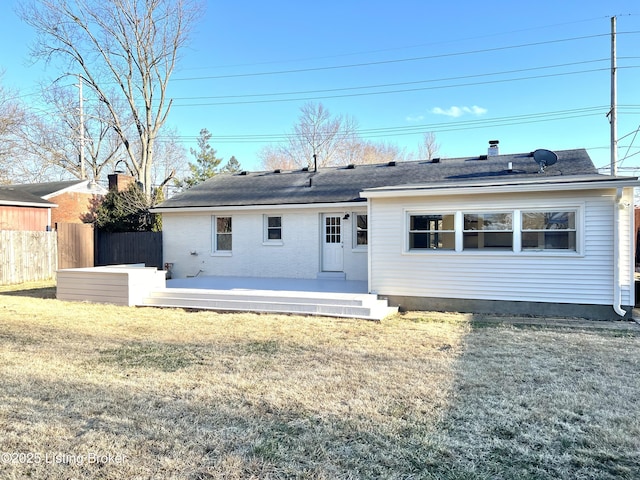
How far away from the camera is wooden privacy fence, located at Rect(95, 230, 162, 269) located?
15273 mm

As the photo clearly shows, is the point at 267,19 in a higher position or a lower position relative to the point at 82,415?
higher

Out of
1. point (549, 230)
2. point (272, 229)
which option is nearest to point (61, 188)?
point (272, 229)

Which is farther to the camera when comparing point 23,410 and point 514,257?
point 514,257

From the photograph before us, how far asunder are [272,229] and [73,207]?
17361 mm

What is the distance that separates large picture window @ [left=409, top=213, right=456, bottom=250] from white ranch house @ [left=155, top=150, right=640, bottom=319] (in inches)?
0.8

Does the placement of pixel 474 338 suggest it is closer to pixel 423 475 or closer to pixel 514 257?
pixel 514 257

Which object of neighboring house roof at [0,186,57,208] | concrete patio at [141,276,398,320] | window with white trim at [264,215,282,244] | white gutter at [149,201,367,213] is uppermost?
neighboring house roof at [0,186,57,208]

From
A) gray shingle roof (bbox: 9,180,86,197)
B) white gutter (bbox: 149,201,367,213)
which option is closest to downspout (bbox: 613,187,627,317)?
white gutter (bbox: 149,201,367,213)

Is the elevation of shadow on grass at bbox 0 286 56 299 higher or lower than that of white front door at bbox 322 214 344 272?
lower

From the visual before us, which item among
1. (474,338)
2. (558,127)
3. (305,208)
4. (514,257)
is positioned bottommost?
(474,338)

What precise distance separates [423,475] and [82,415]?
9.15 ft

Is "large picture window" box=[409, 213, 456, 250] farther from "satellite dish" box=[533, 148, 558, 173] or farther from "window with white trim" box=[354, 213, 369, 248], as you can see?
"satellite dish" box=[533, 148, 558, 173]

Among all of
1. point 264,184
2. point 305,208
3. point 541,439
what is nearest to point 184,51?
point 264,184

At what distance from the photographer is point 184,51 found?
24.9 m
